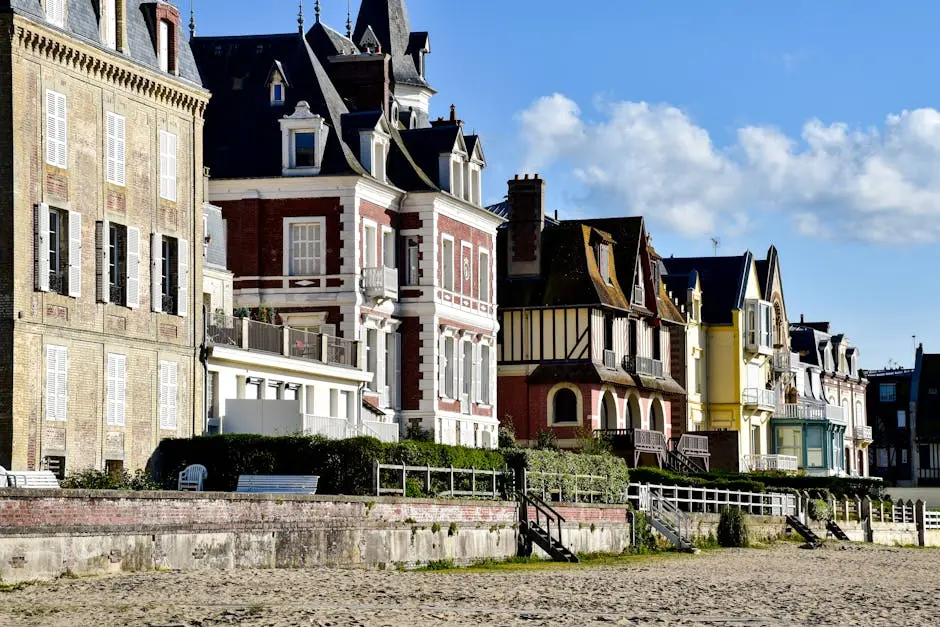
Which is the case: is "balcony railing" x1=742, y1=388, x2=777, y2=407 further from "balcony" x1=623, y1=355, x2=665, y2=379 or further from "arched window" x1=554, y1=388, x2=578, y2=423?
"arched window" x1=554, y1=388, x2=578, y2=423

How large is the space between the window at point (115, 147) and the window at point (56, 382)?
4.02m

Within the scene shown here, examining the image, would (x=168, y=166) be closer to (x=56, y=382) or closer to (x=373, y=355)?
(x=56, y=382)

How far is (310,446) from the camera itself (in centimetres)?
3741

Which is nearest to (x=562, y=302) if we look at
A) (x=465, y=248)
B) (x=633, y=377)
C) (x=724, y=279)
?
(x=633, y=377)

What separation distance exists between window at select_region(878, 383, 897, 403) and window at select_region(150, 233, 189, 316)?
8582 cm

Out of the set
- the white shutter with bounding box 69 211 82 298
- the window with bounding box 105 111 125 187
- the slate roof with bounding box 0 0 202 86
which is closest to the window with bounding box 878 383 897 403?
the slate roof with bounding box 0 0 202 86

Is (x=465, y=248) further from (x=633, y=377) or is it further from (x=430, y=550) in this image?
(x=430, y=550)

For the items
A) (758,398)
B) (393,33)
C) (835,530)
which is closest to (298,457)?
(393,33)

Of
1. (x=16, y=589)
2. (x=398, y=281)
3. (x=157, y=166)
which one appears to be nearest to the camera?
(x=16, y=589)

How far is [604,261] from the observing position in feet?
236

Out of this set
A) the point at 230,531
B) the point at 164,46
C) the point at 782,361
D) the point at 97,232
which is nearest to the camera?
the point at 230,531

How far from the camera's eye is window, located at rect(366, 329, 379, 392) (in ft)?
178

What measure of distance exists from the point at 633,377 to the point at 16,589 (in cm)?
4970

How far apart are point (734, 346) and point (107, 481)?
2119 inches
